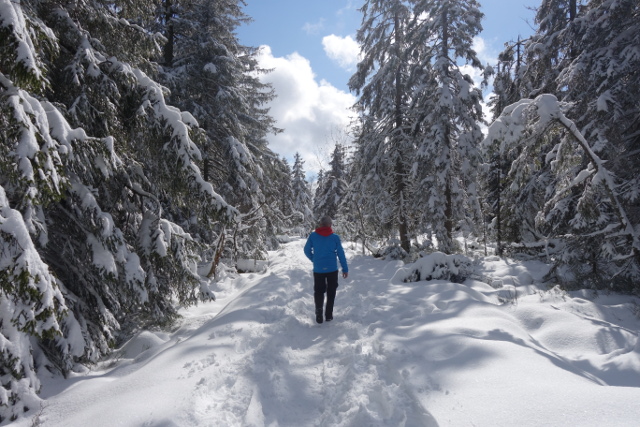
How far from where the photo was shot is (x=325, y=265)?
19.4ft

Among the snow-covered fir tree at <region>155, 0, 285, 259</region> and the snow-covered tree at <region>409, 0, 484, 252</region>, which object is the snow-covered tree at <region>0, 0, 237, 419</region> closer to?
the snow-covered fir tree at <region>155, 0, 285, 259</region>

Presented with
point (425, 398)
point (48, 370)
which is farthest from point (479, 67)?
point (48, 370)

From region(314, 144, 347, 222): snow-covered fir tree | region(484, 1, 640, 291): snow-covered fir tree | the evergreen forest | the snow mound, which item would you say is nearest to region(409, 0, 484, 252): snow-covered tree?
the evergreen forest

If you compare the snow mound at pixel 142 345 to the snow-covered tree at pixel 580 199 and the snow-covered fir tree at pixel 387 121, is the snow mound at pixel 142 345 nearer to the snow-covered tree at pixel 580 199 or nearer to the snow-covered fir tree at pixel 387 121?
the snow-covered tree at pixel 580 199

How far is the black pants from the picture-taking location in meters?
5.80

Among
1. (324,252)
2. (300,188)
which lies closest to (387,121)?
(324,252)

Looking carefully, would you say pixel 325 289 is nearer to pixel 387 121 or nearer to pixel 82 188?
pixel 82 188

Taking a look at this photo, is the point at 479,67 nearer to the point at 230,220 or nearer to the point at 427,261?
the point at 427,261

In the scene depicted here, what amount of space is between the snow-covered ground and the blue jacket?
103 cm

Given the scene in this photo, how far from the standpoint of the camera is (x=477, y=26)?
39.1 ft

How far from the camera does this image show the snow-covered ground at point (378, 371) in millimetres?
2695

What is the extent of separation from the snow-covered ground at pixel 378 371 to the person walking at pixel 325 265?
40cm

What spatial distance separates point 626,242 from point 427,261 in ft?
14.2

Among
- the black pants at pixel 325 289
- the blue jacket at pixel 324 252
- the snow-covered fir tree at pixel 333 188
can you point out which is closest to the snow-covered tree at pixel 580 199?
the blue jacket at pixel 324 252
